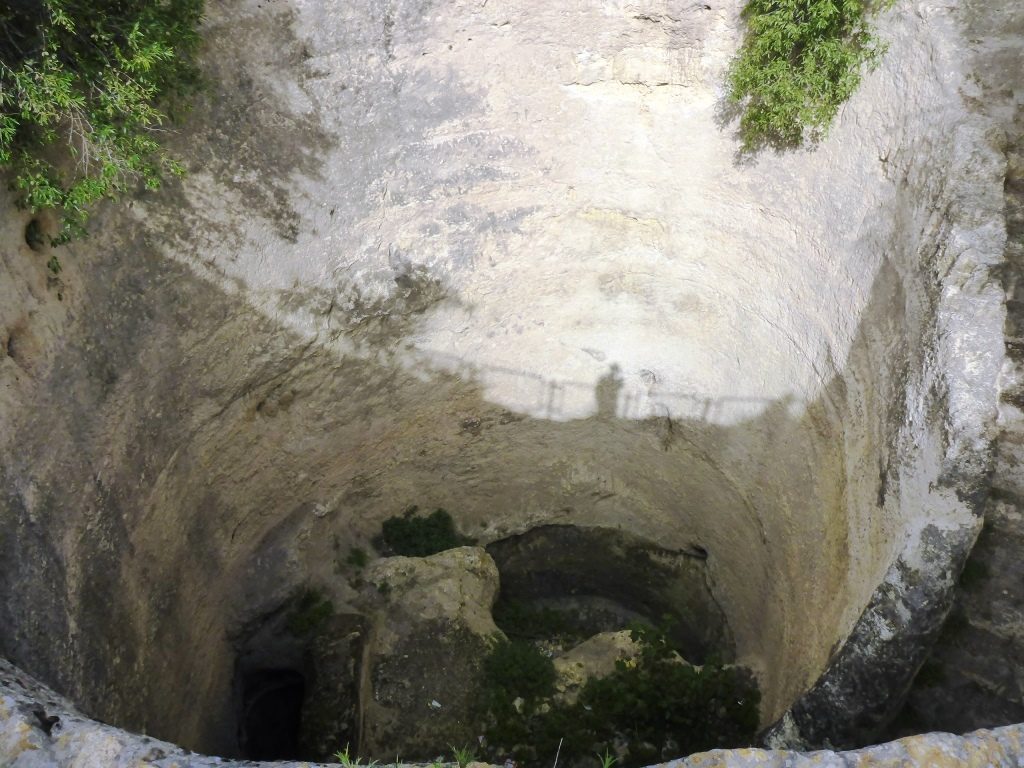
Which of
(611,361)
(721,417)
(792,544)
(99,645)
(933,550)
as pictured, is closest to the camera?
(933,550)

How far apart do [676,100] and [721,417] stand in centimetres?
258

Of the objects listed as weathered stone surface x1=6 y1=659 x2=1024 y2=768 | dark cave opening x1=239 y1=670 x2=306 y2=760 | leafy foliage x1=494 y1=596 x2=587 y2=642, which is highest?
leafy foliage x1=494 y1=596 x2=587 y2=642

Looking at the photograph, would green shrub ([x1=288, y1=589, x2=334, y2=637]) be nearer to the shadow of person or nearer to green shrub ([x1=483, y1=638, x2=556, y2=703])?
green shrub ([x1=483, y1=638, x2=556, y2=703])

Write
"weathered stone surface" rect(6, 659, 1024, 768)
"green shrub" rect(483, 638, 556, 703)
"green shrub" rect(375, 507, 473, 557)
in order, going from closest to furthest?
"weathered stone surface" rect(6, 659, 1024, 768) → "green shrub" rect(483, 638, 556, 703) → "green shrub" rect(375, 507, 473, 557)

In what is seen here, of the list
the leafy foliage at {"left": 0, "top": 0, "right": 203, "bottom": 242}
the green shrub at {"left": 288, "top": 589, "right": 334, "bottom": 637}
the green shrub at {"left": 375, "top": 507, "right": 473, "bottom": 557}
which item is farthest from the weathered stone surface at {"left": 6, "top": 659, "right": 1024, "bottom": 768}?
the green shrub at {"left": 375, "top": 507, "right": 473, "bottom": 557}

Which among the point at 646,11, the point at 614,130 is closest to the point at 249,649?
the point at 614,130

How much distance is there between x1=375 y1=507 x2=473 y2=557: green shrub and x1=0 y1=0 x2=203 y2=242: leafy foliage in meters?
3.97

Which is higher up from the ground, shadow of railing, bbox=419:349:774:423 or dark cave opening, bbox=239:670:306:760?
shadow of railing, bbox=419:349:774:423

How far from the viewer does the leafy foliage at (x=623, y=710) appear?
5.74 m

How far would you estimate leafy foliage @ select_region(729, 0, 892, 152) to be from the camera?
14.4 feet

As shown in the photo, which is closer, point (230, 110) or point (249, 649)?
point (230, 110)

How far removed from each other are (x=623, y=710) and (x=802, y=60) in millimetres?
4585

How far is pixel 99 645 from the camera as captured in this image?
4.55m

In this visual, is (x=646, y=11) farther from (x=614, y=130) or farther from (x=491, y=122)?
(x=491, y=122)
